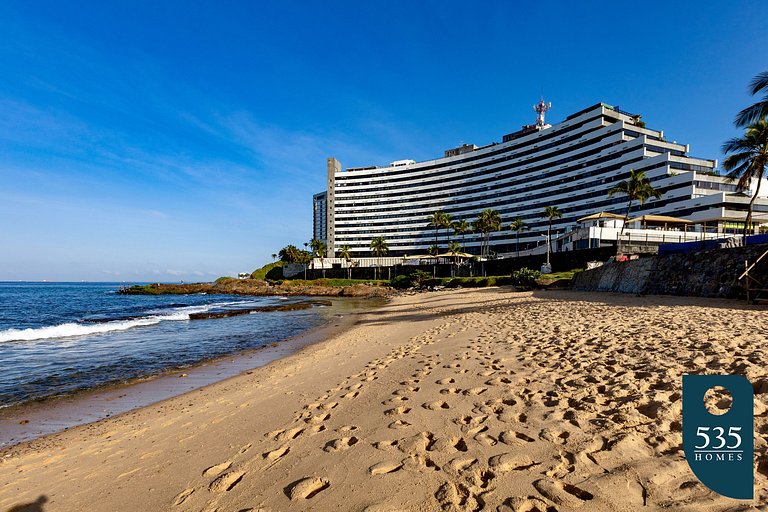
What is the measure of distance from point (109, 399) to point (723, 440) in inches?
489

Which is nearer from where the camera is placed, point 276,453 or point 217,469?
point 217,469

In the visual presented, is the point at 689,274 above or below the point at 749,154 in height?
below

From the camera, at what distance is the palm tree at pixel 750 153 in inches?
1105

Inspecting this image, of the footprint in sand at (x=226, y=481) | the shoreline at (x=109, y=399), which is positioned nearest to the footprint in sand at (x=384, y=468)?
the footprint in sand at (x=226, y=481)

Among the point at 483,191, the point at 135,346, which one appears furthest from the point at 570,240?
the point at 483,191

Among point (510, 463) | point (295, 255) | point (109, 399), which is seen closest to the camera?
point (510, 463)

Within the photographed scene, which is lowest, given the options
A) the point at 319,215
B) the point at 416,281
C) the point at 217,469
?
the point at 217,469

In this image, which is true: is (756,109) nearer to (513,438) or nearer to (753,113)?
(753,113)

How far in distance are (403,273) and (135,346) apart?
6900cm

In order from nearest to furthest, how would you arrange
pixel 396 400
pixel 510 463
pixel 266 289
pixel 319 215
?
pixel 510 463
pixel 396 400
pixel 266 289
pixel 319 215

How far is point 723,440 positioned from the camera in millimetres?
3691

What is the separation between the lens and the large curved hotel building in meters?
63.3

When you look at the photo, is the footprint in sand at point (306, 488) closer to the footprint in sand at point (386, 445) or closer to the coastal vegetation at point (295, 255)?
the footprint in sand at point (386, 445)

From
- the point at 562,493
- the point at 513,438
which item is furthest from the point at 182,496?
the point at 562,493
